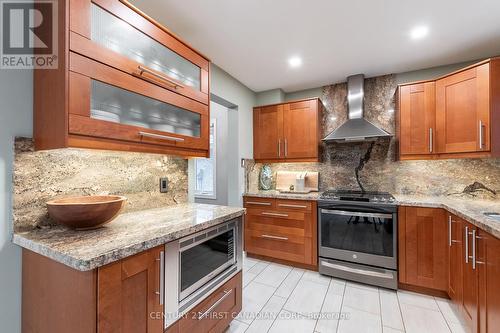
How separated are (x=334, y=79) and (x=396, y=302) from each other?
2622mm

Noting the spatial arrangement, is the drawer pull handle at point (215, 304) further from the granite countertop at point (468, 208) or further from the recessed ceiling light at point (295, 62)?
the recessed ceiling light at point (295, 62)

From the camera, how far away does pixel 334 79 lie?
9.78ft

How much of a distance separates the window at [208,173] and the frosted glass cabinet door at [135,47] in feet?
7.66

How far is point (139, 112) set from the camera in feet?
4.38

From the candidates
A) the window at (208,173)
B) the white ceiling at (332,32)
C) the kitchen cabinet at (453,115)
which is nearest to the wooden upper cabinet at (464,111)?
the kitchen cabinet at (453,115)

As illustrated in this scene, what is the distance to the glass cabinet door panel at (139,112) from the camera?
112 centimetres

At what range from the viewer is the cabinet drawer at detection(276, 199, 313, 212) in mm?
2640

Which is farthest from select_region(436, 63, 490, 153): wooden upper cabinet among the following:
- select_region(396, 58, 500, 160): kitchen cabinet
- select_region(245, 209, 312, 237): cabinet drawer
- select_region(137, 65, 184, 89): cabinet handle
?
select_region(137, 65, 184, 89): cabinet handle

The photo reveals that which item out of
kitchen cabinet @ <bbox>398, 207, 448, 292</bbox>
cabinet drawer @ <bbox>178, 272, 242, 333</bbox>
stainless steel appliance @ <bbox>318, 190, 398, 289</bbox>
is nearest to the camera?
cabinet drawer @ <bbox>178, 272, 242, 333</bbox>

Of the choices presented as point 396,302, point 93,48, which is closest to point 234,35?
point 93,48

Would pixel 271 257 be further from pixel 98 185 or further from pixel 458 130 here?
pixel 458 130

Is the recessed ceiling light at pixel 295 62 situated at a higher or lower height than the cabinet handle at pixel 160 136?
higher

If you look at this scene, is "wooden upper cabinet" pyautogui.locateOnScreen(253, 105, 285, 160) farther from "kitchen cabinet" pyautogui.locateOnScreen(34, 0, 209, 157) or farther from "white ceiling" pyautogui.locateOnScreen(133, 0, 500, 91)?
"kitchen cabinet" pyautogui.locateOnScreen(34, 0, 209, 157)

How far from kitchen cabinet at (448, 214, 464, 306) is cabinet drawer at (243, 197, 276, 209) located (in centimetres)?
171
